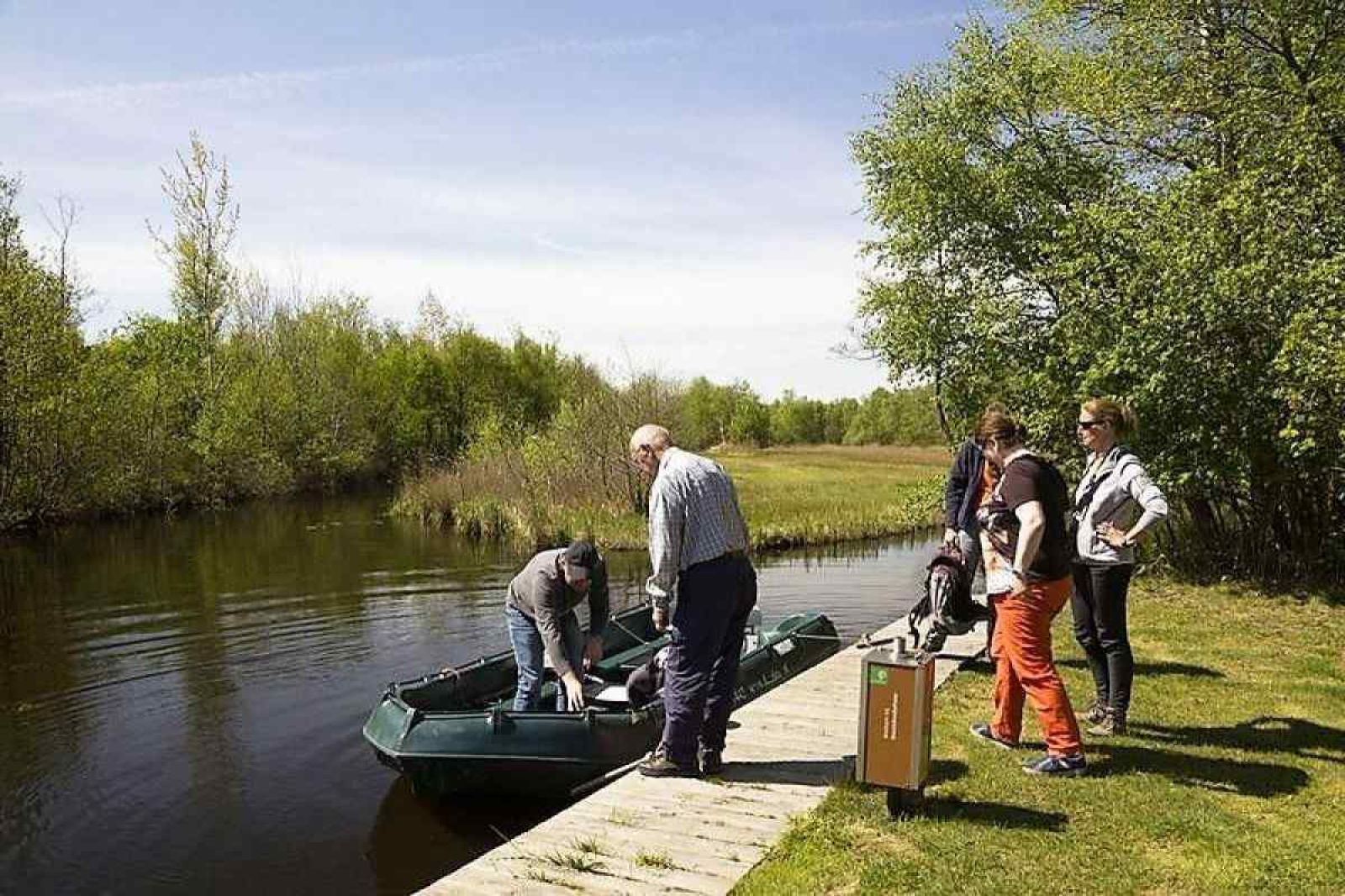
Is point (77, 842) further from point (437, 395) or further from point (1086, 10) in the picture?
point (437, 395)

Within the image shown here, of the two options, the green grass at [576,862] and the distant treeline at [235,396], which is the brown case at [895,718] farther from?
the distant treeline at [235,396]

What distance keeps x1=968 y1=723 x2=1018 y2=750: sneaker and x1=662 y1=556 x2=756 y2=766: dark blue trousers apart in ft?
4.77

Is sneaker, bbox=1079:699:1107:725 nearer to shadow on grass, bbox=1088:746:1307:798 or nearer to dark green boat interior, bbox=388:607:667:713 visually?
shadow on grass, bbox=1088:746:1307:798

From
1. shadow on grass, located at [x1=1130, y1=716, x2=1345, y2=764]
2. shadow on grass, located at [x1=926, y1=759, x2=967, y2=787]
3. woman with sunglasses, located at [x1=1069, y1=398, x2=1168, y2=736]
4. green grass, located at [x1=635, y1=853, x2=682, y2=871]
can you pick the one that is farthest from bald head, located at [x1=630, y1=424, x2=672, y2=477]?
shadow on grass, located at [x1=1130, y1=716, x2=1345, y2=764]

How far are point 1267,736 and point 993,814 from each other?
232cm

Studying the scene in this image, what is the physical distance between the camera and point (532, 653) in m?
7.11

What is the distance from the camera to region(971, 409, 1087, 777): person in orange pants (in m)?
4.83

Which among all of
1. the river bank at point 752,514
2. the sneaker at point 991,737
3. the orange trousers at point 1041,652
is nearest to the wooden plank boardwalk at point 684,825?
the sneaker at point 991,737

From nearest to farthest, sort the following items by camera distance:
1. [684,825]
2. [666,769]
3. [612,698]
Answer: [684,825]
[666,769]
[612,698]

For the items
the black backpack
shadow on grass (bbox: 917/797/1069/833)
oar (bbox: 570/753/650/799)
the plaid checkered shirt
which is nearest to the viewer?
shadow on grass (bbox: 917/797/1069/833)

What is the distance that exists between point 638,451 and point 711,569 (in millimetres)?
709

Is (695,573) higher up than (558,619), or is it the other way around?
(695,573)

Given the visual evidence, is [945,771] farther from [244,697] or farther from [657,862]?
Answer: [244,697]

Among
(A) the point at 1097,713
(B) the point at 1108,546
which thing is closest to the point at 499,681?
(A) the point at 1097,713
